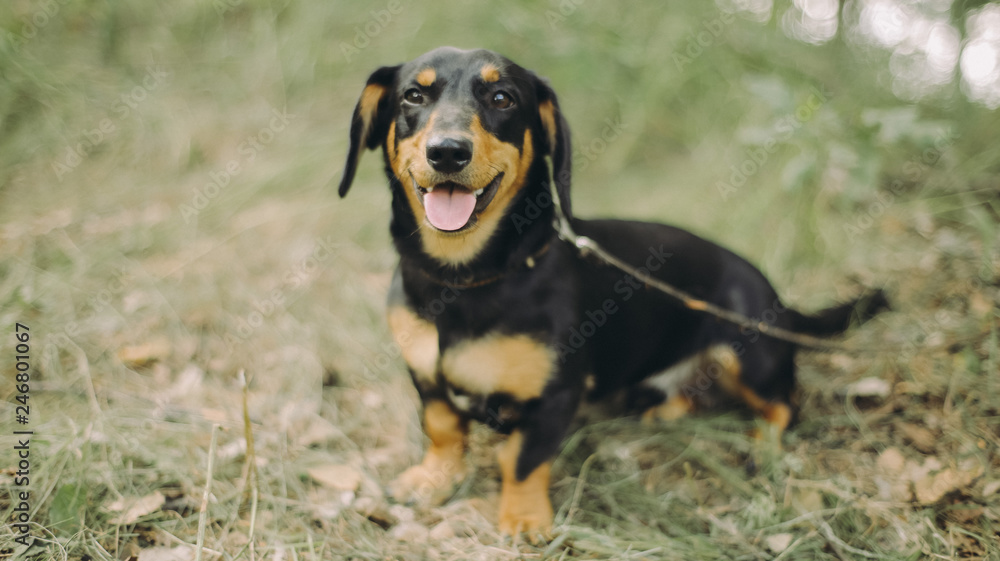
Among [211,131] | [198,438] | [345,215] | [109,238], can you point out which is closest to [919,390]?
[198,438]

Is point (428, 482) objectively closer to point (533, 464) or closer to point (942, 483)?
point (533, 464)

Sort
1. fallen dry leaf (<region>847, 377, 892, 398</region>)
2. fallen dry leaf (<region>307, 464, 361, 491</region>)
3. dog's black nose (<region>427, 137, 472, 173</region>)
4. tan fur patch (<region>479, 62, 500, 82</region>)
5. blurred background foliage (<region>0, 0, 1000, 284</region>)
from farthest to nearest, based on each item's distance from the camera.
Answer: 1. blurred background foliage (<region>0, 0, 1000, 284</region>)
2. fallen dry leaf (<region>847, 377, 892, 398</region>)
3. fallen dry leaf (<region>307, 464, 361, 491</region>)
4. tan fur patch (<region>479, 62, 500, 82</region>)
5. dog's black nose (<region>427, 137, 472, 173</region>)

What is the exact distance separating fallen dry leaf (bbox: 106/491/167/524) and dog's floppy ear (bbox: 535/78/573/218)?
1632 mm

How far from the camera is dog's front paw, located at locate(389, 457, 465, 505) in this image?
2.30 meters

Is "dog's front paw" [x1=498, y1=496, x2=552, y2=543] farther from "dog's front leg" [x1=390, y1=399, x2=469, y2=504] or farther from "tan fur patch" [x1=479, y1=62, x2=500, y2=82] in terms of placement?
"tan fur patch" [x1=479, y1=62, x2=500, y2=82]

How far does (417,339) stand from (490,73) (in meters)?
0.92

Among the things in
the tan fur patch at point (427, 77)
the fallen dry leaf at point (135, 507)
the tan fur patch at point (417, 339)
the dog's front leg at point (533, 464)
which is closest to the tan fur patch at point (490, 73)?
the tan fur patch at point (427, 77)

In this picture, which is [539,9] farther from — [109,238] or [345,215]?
[109,238]

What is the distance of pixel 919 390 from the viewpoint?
2.64 metres

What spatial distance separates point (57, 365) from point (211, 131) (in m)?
2.40

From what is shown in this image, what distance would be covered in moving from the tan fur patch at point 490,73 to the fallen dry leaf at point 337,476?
1.51 meters

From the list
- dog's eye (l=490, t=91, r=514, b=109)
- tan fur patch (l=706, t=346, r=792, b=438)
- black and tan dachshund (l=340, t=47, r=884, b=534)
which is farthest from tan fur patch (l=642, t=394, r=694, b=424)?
dog's eye (l=490, t=91, r=514, b=109)

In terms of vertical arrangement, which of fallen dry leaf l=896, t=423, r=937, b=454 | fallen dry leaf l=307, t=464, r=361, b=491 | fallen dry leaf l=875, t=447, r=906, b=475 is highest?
fallen dry leaf l=896, t=423, r=937, b=454

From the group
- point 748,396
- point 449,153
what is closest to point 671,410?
point 748,396
